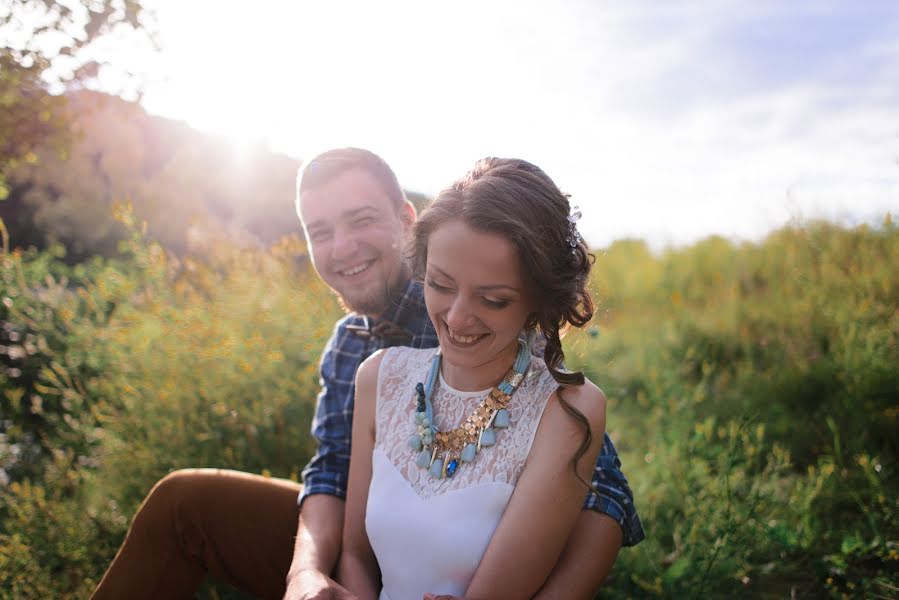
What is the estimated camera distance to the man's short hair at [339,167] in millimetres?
2467

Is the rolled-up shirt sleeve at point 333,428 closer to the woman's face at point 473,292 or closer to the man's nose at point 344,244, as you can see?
the man's nose at point 344,244

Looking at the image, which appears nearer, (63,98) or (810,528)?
(810,528)

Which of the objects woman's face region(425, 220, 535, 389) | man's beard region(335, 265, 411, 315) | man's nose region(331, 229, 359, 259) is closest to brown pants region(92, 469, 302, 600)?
man's beard region(335, 265, 411, 315)

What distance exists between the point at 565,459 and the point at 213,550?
4.67 feet

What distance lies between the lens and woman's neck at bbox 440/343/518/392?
6.16 feet

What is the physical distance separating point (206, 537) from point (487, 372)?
1.24 metres

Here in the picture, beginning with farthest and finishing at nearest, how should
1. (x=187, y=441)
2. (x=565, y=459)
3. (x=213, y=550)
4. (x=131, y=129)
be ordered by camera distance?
(x=131, y=129) → (x=187, y=441) → (x=213, y=550) → (x=565, y=459)

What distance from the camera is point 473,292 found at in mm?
1691

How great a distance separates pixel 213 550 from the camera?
8.04ft

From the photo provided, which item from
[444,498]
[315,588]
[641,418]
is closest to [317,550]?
[315,588]

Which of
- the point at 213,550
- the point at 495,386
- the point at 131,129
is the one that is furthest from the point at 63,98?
the point at 131,129

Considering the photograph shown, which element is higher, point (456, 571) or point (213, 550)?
point (456, 571)

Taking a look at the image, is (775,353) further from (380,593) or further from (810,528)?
(380,593)

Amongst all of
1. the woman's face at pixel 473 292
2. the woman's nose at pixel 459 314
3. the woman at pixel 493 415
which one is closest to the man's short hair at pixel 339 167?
the woman at pixel 493 415
